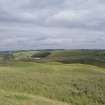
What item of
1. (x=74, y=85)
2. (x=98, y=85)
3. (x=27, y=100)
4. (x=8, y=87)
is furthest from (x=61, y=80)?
(x=27, y=100)

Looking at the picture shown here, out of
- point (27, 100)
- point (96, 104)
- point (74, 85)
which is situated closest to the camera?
point (27, 100)

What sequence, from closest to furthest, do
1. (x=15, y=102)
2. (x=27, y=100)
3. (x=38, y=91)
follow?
(x=15, y=102) < (x=27, y=100) < (x=38, y=91)

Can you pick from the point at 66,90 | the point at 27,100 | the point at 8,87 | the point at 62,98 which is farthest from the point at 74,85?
the point at 27,100

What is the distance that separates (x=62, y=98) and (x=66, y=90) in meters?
2.62

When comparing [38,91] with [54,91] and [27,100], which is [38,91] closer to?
[54,91]

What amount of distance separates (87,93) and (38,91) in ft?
20.8

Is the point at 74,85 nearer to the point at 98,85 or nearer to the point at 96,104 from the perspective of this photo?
the point at 98,85

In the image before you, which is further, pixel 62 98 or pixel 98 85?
pixel 98 85

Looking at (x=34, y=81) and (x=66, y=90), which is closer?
(x=66, y=90)

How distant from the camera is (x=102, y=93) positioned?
36.1 meters

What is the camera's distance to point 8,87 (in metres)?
36.1

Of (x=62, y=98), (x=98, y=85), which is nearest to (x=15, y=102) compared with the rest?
(x=62, y=98)

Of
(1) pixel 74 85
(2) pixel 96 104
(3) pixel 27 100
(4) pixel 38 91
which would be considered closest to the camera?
(3) pixel 27 100

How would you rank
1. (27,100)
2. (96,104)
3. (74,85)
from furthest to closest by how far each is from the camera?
(74,85) < (96,104) < (27,100)
